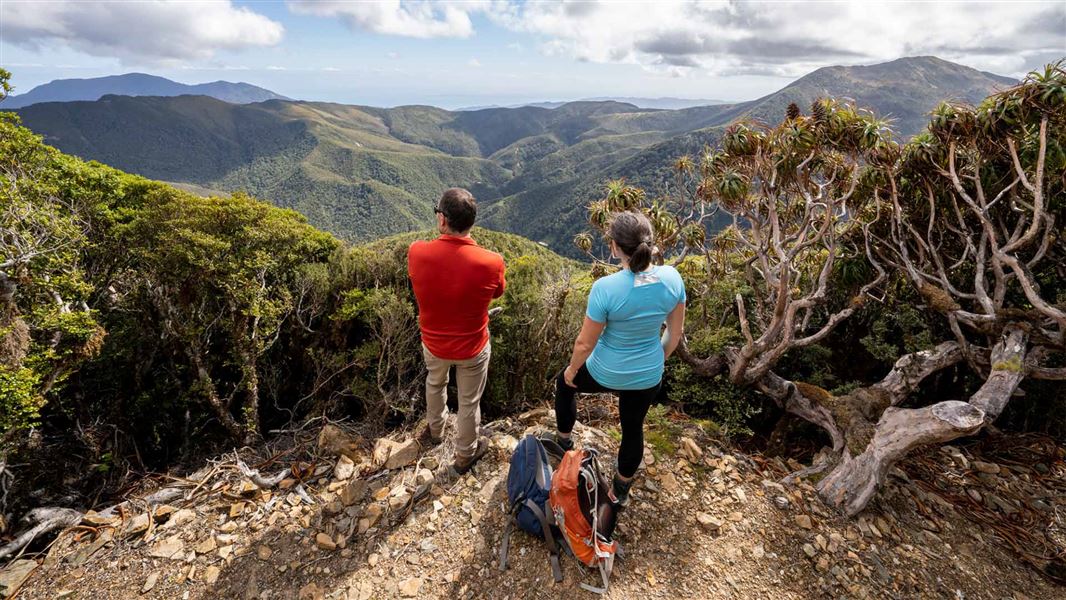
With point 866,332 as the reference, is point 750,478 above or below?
below

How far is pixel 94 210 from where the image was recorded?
6.06 meters

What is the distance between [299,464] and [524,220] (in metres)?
183

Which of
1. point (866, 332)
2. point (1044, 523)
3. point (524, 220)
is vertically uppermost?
point (866, 332)

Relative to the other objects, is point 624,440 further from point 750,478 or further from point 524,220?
point 524,220

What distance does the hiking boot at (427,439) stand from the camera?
183 inches

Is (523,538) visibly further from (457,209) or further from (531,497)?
(457,209)

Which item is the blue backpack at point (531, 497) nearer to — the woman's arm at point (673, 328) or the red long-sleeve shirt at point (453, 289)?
the red long-sleeve shirt at point (453, 289)

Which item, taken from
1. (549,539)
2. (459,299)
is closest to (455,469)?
(549,539)

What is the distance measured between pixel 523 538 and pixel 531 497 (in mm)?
351

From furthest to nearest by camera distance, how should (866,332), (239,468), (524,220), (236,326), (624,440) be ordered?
1. (524,220)
2. (866,332)
3. (236,326)
4. (239,468)
5. (624,440)

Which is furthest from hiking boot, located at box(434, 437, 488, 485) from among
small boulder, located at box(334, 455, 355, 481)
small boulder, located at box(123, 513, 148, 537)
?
small boulder, located at box(123, 513, 148, 537)

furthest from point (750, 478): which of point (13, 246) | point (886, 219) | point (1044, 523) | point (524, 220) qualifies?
point (524, 220)

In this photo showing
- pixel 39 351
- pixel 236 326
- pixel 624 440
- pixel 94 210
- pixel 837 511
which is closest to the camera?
pixel 624 440

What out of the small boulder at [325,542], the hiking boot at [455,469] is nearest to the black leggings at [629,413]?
the hiking boot at [455,469]
